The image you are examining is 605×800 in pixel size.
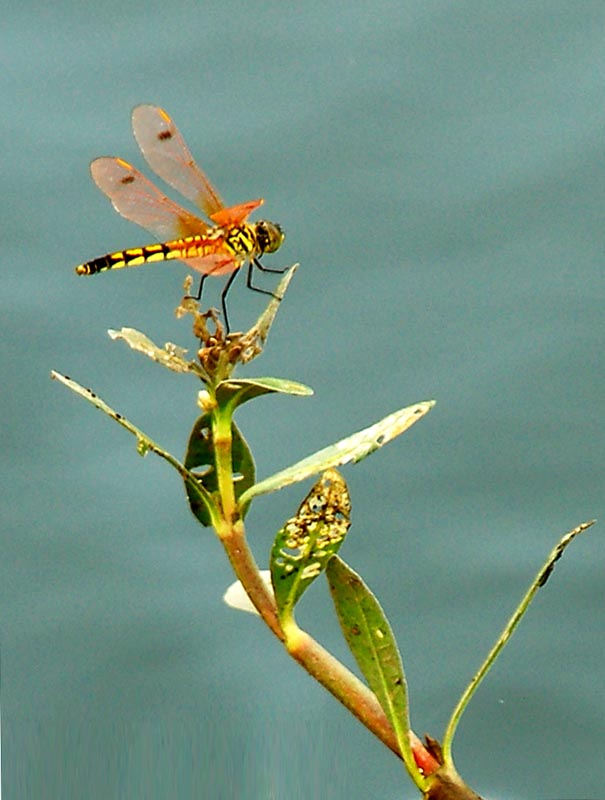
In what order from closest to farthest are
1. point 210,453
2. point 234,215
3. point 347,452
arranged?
point 347,452 < point 210,453 < point 234,215

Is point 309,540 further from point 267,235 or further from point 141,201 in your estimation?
point 141,201

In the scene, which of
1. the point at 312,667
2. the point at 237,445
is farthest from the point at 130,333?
the point at 312,667

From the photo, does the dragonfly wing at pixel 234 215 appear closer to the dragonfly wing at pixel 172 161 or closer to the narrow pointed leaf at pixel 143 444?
the dragonfly wing at pixel 172 161

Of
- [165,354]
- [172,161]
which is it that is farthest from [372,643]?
[172,161]

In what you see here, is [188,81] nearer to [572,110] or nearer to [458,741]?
[572,110]

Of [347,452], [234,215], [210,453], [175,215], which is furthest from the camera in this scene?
[175,215]

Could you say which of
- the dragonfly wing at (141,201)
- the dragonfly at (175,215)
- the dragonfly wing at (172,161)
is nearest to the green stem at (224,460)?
the dragonfly at (175,215)

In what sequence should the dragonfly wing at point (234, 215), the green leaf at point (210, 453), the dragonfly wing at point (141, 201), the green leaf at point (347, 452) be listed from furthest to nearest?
1. the dragonfly wing at point (141, 201)
2. the dragonfly wing at point (234, 215)
3. the green leaf at point (210, 453)
4. the green leaf at point (347, 452)
